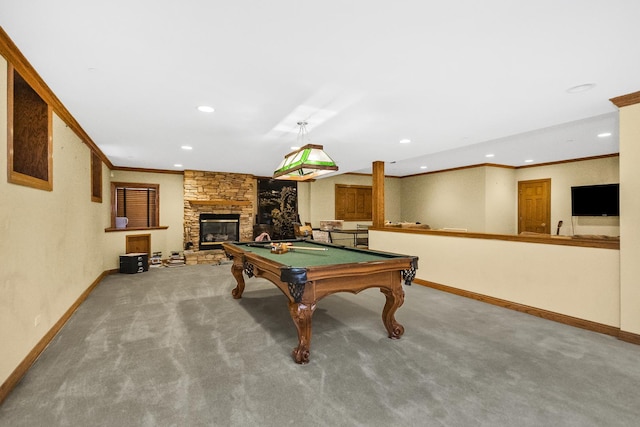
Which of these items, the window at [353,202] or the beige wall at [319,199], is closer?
the beige wall at [319,199]

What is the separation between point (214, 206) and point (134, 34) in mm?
6722

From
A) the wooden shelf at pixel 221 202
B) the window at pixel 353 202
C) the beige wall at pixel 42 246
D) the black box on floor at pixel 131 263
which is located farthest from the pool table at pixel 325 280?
the window at pixel 353 202

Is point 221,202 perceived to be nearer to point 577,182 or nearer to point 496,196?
point 496,196

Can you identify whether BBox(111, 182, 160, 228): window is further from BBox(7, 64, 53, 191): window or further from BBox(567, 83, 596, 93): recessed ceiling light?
BBox(567, 83, 596, 93): recessed ceiling light

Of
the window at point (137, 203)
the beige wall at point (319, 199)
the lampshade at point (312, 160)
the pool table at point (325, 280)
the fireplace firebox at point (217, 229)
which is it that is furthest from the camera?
the beige wall at point (319, 199)

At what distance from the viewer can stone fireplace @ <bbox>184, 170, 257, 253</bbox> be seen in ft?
26.4

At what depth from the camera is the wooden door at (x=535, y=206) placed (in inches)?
302

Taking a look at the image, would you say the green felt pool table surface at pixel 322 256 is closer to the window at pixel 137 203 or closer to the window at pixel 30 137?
the window at pixel 30 137

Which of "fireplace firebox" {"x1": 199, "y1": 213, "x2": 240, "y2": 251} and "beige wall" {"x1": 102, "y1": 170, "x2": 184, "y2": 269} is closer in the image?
"beige wall" {"x1": 102, "y1": 170, "x2": 184, "y2": 269}

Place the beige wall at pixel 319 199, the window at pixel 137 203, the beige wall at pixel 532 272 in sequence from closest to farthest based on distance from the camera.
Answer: the beige wall at pixel 532 272
the window at pixel 137 203
the beige wall at pixel 319 199

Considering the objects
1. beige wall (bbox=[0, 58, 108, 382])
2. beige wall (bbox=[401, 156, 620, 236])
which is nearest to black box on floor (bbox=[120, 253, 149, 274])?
beige wall (bbox=[0, 58, 108, 382])

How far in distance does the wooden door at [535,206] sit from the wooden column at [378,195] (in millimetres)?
4393

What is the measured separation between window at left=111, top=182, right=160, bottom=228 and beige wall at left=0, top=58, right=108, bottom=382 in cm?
305

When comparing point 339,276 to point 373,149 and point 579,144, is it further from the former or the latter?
point 579,144
